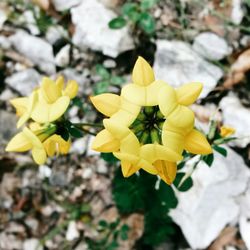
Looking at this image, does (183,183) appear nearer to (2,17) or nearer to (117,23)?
(117,23)

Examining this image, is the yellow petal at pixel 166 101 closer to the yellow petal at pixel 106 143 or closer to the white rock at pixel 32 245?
the yellow petal at pixel 106 143

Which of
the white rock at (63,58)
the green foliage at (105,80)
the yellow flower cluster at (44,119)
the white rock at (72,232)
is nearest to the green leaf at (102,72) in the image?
the green foliage at (105,80)

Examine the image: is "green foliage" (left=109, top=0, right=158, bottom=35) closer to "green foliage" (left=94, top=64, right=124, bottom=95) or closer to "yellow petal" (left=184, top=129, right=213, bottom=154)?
"green foliage" (left=94, top=64, right=124, bottom=95)

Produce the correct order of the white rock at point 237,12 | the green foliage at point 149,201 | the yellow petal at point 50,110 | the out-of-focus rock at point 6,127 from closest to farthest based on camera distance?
1. the yellow petal at point 50,110
2. the green foliage at point 149,201
3. the white rock at point 237,12
4. the out-of-focus rock at point 6,127

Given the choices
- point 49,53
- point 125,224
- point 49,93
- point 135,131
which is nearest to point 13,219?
point 125,224

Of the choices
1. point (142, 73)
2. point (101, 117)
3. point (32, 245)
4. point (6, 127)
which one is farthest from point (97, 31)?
point (142, 73)
